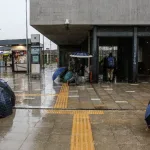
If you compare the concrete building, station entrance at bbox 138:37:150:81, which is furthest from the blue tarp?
station entrance at bbox 138:37:150:81

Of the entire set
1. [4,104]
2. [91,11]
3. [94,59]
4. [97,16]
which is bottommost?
[4,104]

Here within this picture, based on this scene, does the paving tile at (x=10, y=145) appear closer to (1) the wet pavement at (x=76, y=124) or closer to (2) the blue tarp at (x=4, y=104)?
(1) the wet pavement at (x=76, y=124)

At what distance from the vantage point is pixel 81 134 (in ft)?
25.2

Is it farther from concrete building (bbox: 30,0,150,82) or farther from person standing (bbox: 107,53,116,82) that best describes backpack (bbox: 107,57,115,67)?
concrete building (bbox: 30,0,150,82)

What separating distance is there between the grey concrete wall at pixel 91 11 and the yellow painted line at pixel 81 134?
10.8m

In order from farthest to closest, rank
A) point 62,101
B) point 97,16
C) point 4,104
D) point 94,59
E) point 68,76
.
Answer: point 94,59
point 68,76
point 97,16
point 62,101
point 4,104

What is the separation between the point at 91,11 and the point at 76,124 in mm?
12251

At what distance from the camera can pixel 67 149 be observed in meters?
6.53

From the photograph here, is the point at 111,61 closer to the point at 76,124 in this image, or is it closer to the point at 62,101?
the point at 62,101

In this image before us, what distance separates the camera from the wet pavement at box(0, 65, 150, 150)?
22.6 ft

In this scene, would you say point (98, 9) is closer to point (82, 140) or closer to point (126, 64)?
point (126, 64)

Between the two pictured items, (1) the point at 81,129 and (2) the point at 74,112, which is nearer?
(1) the point at 81,129

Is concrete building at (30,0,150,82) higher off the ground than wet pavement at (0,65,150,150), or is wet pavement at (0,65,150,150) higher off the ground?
concrete building at (30,0,150,82)

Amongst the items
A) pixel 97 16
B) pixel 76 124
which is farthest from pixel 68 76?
pixel 76 124
